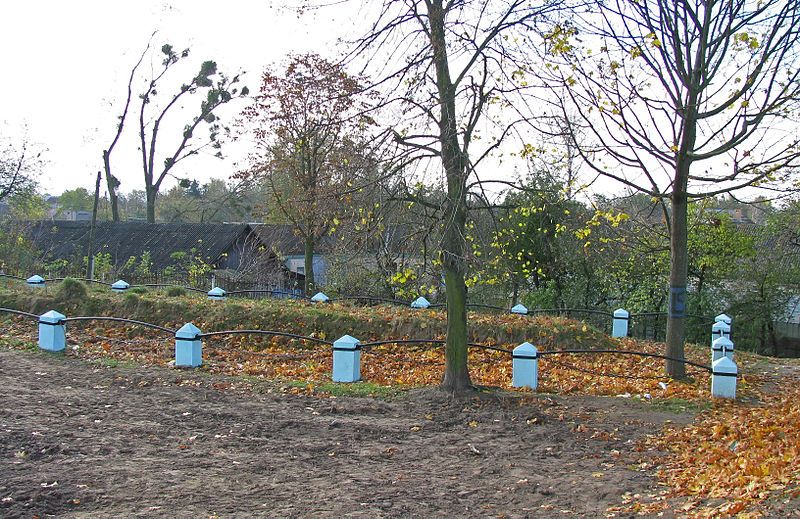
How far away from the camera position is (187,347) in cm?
1109

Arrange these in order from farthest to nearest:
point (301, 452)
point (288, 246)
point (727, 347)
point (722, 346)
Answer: point (288, 246) < point (727, 347) < point (722, 346) < point (301, 452)


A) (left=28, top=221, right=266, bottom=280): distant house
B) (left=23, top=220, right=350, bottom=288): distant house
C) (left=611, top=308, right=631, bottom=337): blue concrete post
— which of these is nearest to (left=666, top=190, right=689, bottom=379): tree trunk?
(left=611, top=308, right=631, bottom=337): blue concrete post

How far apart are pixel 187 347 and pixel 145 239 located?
3033cm

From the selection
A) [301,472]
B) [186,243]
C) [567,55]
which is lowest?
[301,472]

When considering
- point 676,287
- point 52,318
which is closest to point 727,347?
point 676,287

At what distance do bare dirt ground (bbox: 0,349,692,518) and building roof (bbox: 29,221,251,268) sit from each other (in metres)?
27.5

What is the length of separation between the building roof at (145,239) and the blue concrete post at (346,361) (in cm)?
2606

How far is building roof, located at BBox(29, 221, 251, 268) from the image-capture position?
37.0 m

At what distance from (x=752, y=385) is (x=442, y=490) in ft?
24.0

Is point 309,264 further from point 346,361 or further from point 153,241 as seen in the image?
point 153,241

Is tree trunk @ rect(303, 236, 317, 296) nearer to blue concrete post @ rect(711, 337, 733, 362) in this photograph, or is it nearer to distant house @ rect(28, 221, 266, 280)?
distant house @ rect(28, 221, 266, 280)

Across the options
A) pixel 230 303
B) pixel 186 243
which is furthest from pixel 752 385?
pixel 186 243

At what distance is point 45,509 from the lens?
5.11 m

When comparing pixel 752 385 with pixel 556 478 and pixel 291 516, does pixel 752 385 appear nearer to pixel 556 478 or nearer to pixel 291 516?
pixel 556 478
